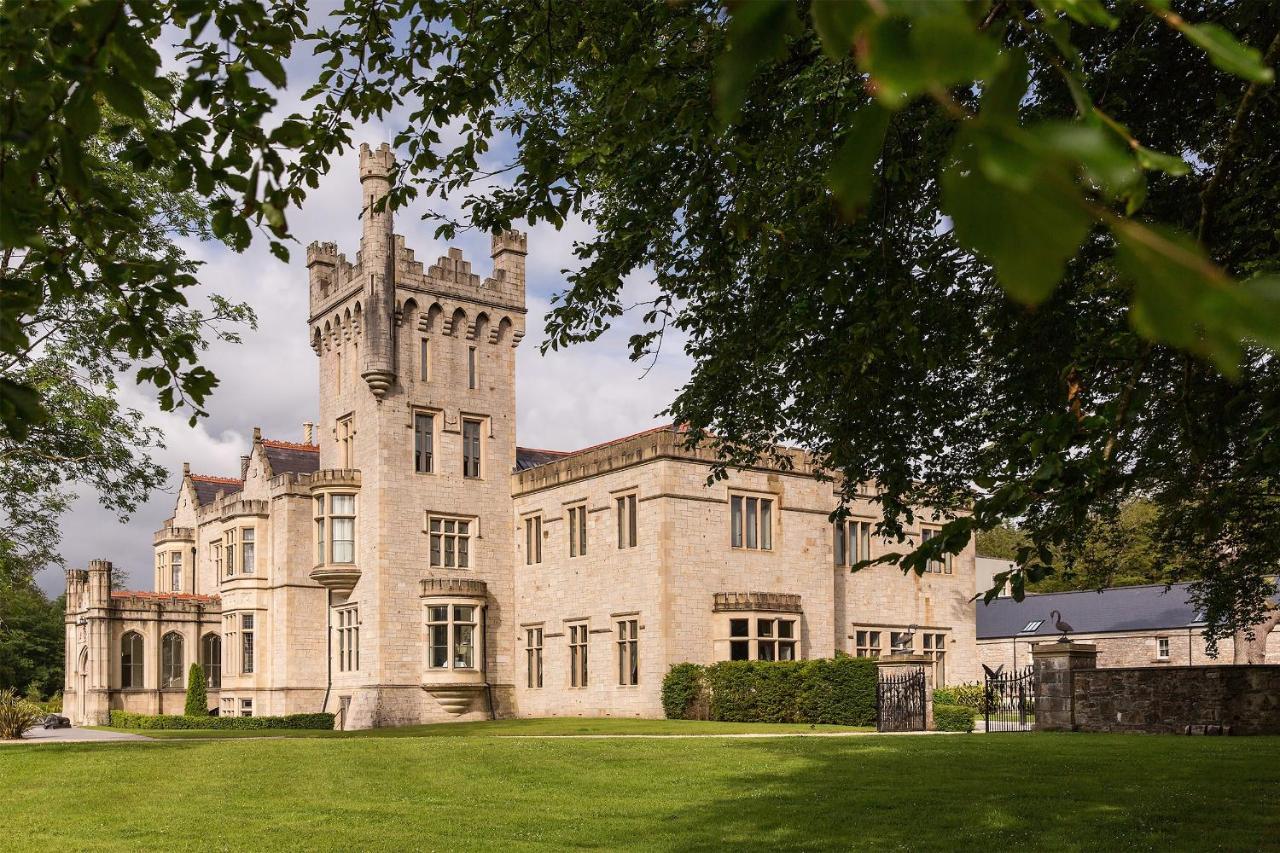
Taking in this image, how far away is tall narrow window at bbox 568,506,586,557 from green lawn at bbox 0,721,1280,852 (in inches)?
568

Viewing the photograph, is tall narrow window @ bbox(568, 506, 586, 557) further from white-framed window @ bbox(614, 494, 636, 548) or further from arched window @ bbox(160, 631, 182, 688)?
arched window @ bbox(160, 631, 182, 688)

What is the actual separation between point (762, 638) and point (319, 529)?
13.5 metres

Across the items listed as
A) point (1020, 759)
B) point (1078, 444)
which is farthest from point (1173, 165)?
point (1020, 759)

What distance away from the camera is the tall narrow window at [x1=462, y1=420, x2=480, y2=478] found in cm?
3547

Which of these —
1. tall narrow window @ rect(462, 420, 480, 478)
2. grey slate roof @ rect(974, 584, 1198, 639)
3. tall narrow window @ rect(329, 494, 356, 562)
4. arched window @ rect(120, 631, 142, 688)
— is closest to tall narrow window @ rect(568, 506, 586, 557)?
tall narrow window @ rect(462, 420, 480, 478)

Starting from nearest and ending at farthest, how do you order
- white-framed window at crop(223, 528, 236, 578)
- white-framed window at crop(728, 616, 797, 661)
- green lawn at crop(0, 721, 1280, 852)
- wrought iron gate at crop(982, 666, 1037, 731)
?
green lawn at crop(0, 721, 1280, 852) → wrought iron gate at crop(982, 666, 1037, 731) → white-framed window at crop(728, 616, 797, 661) → white-framed window at crop(223, 528, 236, 578)

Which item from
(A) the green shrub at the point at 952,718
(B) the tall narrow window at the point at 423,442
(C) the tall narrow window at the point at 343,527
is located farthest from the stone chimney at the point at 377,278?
(A) the green shrub at the point at 952,718

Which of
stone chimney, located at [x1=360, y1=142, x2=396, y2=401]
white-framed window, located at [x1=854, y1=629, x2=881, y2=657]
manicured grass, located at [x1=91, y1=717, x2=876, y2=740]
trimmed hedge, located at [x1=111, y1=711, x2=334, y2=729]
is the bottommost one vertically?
trimmed hedge, located at [x1=111, y1=711, x2=334, y2=729]

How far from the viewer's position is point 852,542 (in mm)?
35094

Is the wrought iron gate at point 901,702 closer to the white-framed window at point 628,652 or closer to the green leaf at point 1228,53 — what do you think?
the white-framed window at point 628,652

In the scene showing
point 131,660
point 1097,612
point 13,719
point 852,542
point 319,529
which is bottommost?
point 131,660

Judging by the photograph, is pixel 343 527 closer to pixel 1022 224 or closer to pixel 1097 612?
pixel 1097 612

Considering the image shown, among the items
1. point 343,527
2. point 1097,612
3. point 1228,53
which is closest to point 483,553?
point 343,527

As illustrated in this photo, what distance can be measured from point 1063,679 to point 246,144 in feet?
64.4
